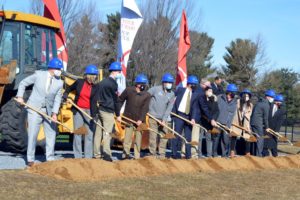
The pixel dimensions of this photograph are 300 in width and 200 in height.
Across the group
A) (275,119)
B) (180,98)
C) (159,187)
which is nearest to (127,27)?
(180,98)

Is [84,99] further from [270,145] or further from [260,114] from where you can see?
[270,145]

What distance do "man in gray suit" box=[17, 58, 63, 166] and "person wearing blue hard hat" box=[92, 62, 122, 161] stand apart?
1.09 m

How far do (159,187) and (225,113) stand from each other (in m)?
5.87

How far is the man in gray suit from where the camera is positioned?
33.4 ft

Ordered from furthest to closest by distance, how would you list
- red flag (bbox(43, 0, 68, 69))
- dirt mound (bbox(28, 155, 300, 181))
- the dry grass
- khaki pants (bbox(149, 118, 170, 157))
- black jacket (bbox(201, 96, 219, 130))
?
red flag (bbox(43, 0, 68, 69)) → black jacket (bbox(201, 96, 219, 130)) → khaki pants (bbox(149, 118, 170, 157)) → dirt mound (bbox(28, 155, 300, 181)) → the dry grass

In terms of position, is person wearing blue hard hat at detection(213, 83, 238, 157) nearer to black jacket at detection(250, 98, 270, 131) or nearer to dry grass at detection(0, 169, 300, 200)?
→ black jacket at detection(250, 98, 270, 131)

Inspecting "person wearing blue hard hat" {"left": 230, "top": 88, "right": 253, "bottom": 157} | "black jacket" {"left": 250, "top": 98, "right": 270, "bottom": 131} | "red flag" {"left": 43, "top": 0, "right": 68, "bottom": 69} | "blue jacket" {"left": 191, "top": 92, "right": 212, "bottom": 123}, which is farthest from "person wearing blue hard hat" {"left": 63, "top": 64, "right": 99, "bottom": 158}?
"black jacket" {"left": 250, "top": 98, "right": 270, "bottom": 131}

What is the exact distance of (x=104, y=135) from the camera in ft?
37.3

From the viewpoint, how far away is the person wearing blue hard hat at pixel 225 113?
47.9ft

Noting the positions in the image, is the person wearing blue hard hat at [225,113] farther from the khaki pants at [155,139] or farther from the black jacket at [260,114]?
the khaki pants at [155,139]

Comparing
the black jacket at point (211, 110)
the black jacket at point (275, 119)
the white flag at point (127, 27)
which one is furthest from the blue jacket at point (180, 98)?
the black jacket at point (275, 119)

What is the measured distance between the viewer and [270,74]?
1875 inches

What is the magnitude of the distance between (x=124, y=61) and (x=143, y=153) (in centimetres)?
245

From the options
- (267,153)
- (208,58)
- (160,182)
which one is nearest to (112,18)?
(208,58)
